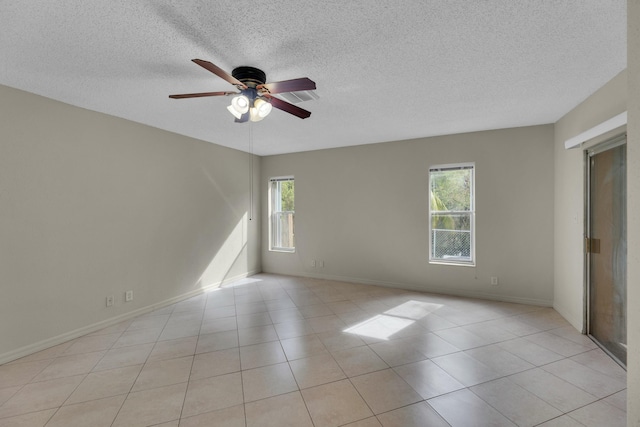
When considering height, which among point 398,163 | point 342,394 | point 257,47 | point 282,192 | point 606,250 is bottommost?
point 342,394

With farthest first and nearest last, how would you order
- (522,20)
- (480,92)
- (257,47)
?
(480,92)
(257,47)
(522,20)

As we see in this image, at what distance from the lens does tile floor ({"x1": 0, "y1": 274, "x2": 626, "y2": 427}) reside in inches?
72.0

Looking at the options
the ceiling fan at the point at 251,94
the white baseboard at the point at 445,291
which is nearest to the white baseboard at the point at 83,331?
the white baseboard at the point at 445,291

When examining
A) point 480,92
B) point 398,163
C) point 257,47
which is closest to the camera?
point 257,47

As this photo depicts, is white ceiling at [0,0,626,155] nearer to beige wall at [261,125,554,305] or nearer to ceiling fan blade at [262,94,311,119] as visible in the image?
ceiling fan blade at [262,94,311,119]

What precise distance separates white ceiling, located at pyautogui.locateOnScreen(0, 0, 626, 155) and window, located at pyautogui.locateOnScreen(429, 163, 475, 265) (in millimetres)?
1287

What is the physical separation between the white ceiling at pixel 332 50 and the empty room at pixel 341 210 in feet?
0.06

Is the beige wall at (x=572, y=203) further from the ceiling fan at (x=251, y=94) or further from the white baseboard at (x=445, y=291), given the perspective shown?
the ceiling fan at (x=251, y=94)

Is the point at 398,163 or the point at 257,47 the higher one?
the point at 257,47

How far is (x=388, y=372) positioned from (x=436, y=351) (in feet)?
2.06

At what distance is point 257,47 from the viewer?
1.95 m

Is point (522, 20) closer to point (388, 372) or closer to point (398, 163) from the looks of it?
point (388, 372)

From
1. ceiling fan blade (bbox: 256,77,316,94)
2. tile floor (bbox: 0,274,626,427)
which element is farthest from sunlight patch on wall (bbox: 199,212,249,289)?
ceiling fan blade (bbox: 256,77,316,94)

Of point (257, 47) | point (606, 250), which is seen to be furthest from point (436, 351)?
point (257, 47)
